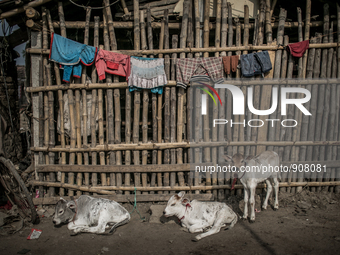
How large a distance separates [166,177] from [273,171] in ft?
7.63

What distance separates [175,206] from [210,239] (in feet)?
2.72

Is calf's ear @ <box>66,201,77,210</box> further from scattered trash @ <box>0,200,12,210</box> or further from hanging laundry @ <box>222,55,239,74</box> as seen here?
hanging laundry @ <box>222,55,239,74</box>

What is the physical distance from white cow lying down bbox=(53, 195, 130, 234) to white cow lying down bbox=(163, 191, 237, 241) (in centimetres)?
104

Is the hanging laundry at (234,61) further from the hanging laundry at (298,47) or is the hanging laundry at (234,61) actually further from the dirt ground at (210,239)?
the dirt ground at (210,239)

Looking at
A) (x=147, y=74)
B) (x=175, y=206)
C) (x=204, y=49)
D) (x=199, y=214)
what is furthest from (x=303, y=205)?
(x=147, y=74)

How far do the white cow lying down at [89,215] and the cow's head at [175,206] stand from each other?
38.1 inches

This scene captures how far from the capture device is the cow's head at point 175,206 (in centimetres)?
448

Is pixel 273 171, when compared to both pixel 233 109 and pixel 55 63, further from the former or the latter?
pixel 55 63

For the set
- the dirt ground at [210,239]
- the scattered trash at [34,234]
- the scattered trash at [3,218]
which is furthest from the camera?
the scattered trash at [3,218]

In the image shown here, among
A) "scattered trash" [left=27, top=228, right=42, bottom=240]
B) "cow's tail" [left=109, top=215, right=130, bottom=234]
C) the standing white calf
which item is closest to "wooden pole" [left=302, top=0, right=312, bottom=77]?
the standing white calf

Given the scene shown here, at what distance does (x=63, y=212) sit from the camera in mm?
4641

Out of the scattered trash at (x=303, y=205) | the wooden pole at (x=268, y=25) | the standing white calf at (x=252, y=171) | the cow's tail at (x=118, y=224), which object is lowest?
the cow's tail at (x=118, y=224)

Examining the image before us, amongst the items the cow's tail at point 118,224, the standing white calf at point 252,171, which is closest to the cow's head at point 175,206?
the cow's tail at point 118,224

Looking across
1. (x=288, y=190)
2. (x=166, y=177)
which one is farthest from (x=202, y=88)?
(x=288, y=190)
